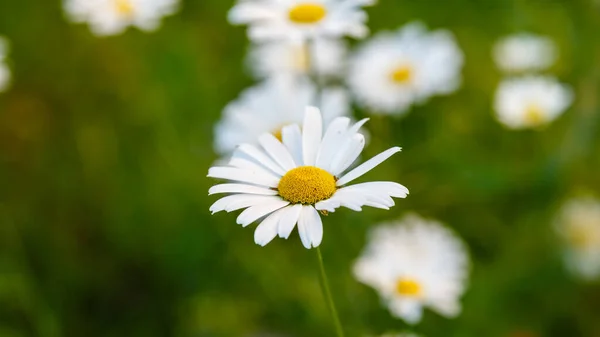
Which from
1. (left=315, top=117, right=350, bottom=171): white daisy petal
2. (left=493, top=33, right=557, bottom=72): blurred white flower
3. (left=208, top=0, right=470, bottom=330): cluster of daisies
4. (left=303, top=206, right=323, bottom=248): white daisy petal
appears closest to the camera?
(left=303, top=206, right=323, bottom=248): white daisy petal

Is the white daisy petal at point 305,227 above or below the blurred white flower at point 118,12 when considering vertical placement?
below

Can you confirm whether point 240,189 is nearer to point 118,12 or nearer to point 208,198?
point 208,198

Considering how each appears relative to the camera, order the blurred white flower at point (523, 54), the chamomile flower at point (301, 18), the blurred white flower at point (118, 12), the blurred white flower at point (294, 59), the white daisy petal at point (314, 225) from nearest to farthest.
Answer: the white daisy petal at point (314, 225) → the chamomile flower at point (301, 18) → the blurred white flower at point (118, 12) → the blurred white flower at point (294, 59) → the blurred white flower at point (523, 54)

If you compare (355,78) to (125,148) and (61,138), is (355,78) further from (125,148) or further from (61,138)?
(61,138)

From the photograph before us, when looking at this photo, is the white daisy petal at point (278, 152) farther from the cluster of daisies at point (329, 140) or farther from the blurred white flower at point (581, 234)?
the blurred white flower at point (581, 234)

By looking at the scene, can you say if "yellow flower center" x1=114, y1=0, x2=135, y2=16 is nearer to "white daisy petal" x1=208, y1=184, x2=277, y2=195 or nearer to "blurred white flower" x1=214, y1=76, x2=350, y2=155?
"blurred white flower" x1=214, y1=76, x2=350, y2=155

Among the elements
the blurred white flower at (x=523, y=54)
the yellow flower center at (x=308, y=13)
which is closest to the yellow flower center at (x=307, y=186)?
the yellow flower center at (x=308, y=13)

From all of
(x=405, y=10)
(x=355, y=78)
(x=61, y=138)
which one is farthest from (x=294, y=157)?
(x=405, y=10)

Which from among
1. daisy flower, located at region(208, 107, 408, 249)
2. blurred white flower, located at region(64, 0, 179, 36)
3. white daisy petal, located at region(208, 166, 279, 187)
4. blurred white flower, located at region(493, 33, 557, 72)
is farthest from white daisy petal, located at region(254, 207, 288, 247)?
blurred white flower, located at region(493, 33, 557, 72)
